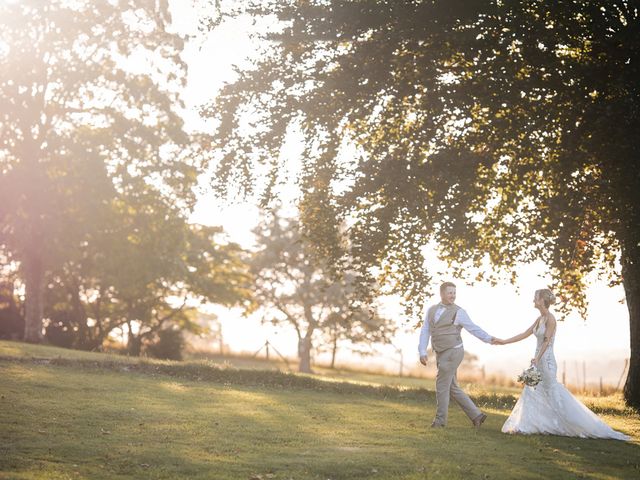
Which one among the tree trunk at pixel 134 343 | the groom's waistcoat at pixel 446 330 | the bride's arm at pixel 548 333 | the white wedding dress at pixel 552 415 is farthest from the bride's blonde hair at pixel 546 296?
the tree trunk at pixel 134 343

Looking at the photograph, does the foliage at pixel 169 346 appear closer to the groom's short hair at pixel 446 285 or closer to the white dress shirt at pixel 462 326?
the white dress shirt at pixel 462 326

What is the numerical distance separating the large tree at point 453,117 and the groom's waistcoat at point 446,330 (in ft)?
12.8

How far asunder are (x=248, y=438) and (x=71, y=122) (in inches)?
1100

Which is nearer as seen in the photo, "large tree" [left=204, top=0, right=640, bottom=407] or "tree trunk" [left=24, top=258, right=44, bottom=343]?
"large tree" [left=204, top=0, right=640, bottom=407]

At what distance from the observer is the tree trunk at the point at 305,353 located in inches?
2181

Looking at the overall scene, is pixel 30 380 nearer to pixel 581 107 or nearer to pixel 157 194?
pixel 581 107

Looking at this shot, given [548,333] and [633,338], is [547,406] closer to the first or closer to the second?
[548,333]

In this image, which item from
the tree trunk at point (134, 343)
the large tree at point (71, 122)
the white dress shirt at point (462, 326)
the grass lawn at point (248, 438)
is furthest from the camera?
the tree trunk at point (134, 343)

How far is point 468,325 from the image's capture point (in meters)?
14.3

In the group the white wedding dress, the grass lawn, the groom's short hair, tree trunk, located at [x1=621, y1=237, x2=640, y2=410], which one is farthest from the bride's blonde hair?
tree trunk, located at [x1=621, y1=237, x2=640, y2=410]

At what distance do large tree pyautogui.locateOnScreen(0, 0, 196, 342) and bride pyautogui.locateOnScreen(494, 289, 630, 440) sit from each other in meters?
22.3

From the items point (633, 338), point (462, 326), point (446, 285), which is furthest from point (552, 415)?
point (633, 338)

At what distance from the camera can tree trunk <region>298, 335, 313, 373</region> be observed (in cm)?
5541

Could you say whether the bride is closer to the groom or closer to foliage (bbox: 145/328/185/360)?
the groom
